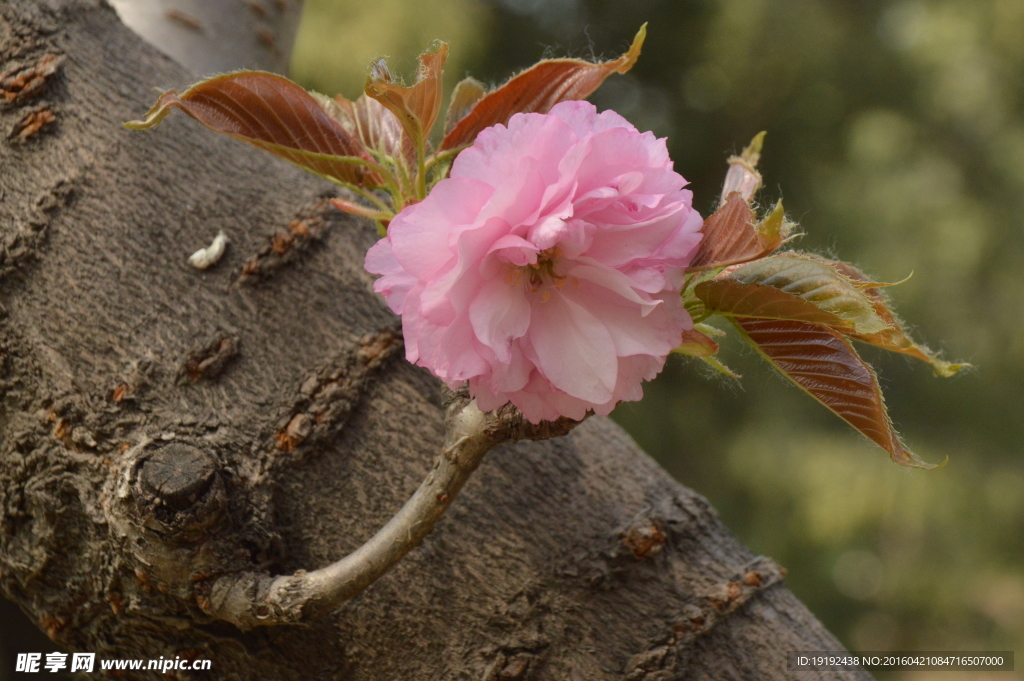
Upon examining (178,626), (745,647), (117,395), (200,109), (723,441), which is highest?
(200,109)

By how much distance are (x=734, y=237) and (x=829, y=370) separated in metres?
0.09

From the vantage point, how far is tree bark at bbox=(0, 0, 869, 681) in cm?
Answer: 44

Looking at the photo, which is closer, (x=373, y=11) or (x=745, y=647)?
(x=745, y=647)

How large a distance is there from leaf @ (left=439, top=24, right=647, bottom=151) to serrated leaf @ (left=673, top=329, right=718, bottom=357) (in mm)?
153

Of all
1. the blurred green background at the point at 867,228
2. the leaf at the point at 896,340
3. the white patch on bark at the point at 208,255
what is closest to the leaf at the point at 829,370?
the leaf at the point at 896,340

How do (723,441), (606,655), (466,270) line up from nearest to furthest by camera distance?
(466,270) → (606,655) → (723,441)

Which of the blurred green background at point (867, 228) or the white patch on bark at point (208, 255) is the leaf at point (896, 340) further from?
the blurred green background at point (867, 228)

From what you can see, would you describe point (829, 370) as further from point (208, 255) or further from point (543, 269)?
point (208, 255)

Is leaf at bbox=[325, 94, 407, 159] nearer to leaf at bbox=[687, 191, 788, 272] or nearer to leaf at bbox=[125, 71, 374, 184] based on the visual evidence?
leaf at bbox=[125, 71, 374, 184]

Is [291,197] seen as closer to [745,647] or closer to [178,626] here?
[178,626]

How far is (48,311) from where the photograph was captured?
0.47m

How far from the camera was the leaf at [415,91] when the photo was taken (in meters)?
0.33

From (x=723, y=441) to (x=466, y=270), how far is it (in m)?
2.12

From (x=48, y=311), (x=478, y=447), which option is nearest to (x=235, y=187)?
(x=48, y=311)
